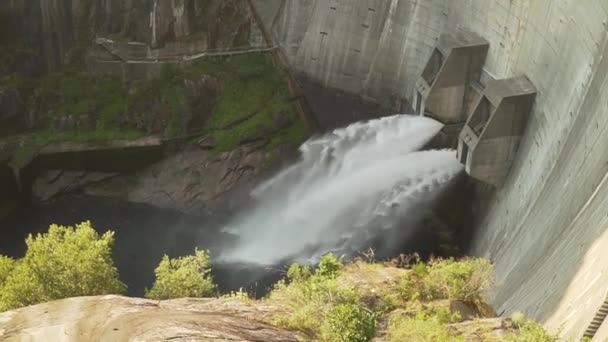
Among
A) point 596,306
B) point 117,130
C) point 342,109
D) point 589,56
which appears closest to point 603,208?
point 596,306

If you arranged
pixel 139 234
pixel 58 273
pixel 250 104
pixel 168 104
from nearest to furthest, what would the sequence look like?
pixel 58 273 < pixel 139 234 < pixel 168 104 < pixel 250 104

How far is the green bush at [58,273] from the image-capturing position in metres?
18.8

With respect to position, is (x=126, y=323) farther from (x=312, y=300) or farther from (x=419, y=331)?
(x=419, y=331)

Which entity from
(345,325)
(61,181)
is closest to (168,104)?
(61,181)

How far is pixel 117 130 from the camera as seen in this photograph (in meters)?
35.5

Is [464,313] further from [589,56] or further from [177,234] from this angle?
[177,234]

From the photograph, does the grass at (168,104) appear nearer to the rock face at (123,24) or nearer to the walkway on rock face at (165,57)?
the walkway on rock face at (165,57)

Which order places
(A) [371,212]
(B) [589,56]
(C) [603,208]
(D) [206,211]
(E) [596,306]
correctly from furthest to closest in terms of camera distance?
(D) [206,211] < (A) [371,212] < (B) [589,56] < (C) [603,208] < (E) [596,306]

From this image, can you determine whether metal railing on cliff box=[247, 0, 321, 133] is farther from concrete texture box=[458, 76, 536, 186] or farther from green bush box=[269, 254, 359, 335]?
green bush box=[269, 254, 359, 335]

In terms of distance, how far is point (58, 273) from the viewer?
1919 centimetres

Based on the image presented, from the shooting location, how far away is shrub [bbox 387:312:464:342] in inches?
599

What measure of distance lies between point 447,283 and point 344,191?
45.7 feet

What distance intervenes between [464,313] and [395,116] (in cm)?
1562

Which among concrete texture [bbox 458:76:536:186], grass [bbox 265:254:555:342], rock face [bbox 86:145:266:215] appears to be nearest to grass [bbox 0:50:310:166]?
rock face [bbox 86:145:266:215]
